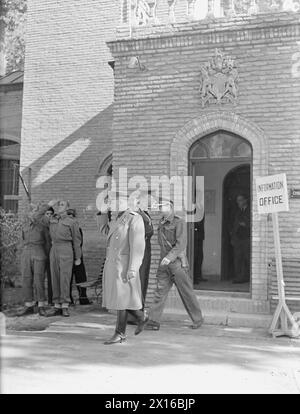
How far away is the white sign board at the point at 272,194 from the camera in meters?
6.88

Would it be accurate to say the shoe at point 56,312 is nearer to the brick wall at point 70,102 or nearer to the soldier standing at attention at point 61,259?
the soldier standing at attention at point 61,259

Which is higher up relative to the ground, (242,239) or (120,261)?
(242,239)

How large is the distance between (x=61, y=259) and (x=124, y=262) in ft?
7.43

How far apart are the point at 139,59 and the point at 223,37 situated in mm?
1495

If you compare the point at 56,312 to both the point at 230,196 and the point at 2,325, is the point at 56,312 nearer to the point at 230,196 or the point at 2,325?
the point at 2,325

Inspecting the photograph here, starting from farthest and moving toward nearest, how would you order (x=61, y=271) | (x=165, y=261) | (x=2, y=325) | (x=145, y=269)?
(x=61, y=271), (x=145, y=269), (x=2, y=325), (x=165, y=261)

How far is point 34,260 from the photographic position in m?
8.52

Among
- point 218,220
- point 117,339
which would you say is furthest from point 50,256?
point 218,220

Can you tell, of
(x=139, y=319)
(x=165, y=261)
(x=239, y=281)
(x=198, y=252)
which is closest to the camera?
(x=139, y=319)

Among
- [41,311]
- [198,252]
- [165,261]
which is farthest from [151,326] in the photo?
[198,252]

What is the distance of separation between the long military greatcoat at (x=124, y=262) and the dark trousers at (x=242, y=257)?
4078mm

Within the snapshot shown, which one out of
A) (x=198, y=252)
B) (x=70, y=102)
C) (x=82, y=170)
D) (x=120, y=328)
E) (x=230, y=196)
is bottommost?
(x=120, y=328)

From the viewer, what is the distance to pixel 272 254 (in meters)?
7.87

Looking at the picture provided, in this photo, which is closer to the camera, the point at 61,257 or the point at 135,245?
the point at 135,245
